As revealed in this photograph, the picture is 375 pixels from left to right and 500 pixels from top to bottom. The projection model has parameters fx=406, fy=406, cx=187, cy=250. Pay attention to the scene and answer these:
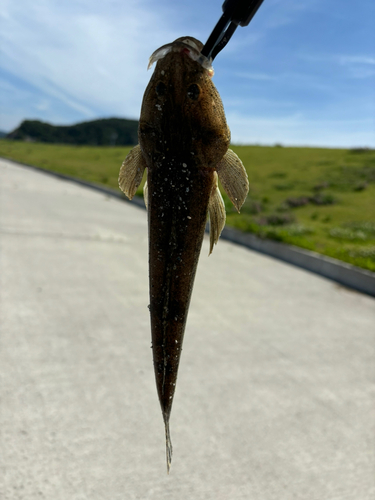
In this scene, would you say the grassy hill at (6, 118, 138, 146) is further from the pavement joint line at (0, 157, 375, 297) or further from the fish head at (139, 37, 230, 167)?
the fish head at (139, 37, 230, 167)

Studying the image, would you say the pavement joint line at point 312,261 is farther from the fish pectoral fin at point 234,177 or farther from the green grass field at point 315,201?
the fish pectoral fin at point 234,177

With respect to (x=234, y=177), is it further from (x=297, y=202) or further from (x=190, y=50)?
(x=297, y=202)

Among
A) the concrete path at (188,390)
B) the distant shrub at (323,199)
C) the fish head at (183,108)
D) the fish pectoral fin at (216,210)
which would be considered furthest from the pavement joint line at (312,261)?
the fish head at (183,108)

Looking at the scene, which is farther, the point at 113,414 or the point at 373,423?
the point at 373,423

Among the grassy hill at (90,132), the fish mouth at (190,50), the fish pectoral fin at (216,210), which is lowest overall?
the fish pectoral fin at (216,210)

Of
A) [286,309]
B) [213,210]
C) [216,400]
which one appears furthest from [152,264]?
[286,309]

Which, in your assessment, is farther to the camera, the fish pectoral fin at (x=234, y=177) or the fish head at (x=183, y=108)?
the fish pectoral fin at (x=234, y=177)

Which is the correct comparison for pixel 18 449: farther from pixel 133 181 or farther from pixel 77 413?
pixel 133 181
